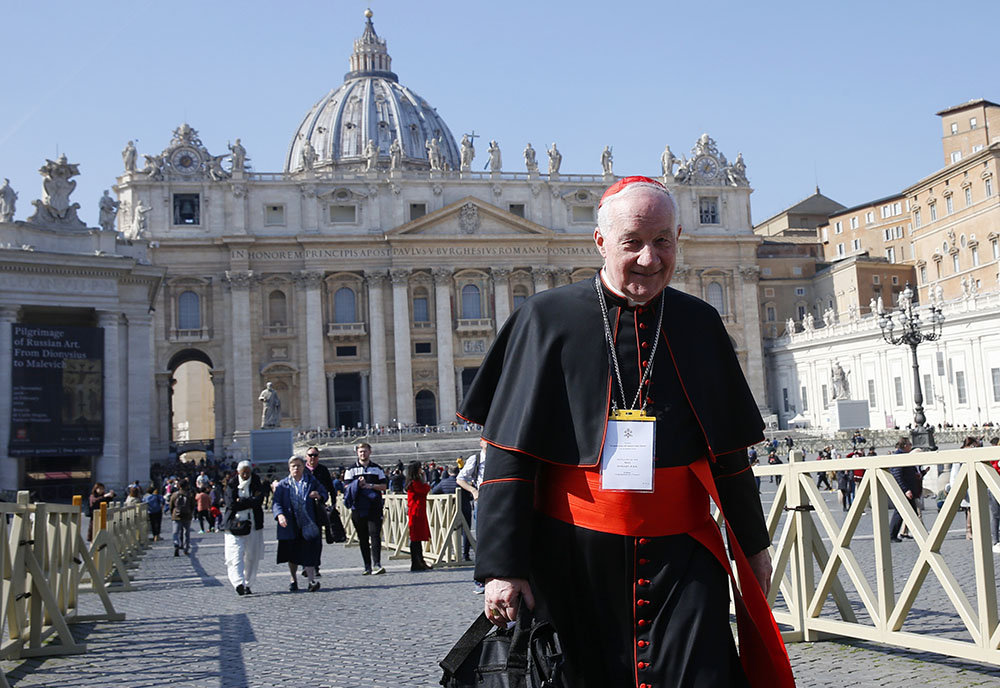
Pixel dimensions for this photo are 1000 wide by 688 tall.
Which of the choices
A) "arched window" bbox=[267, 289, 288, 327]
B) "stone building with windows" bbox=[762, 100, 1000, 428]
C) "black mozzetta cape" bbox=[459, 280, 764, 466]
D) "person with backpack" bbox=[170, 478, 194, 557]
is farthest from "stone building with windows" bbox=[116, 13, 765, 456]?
"black mozzetta cape" bbox=[459, 280, 764, 466]

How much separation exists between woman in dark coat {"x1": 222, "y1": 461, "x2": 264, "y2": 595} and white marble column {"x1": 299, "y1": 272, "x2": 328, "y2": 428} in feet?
138

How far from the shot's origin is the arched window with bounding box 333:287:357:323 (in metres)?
54.8

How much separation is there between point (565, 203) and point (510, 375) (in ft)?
181

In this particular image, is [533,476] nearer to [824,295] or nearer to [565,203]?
[565,203]

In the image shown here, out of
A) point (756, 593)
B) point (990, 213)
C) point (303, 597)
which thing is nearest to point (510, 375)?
point (756, 593)

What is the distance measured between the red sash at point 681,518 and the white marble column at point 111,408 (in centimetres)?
2464

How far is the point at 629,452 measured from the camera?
3025 millimetres

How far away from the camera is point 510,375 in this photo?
127 inches

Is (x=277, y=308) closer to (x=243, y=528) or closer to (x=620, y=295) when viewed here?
(x=243, y=528)

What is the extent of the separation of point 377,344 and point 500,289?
7079 mm

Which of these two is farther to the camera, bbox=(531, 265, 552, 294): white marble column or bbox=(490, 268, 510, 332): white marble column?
bbox=(531, 265, 552, 294): white marble column

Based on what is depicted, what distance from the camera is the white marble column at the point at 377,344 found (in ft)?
177

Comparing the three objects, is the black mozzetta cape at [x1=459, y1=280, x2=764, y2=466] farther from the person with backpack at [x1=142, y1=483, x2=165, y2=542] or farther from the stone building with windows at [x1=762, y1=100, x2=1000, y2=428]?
the stone building with windows at [x1=762, y1=100, x2=1000, y2=428]

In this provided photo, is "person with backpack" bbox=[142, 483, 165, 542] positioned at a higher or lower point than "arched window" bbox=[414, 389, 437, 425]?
lower
